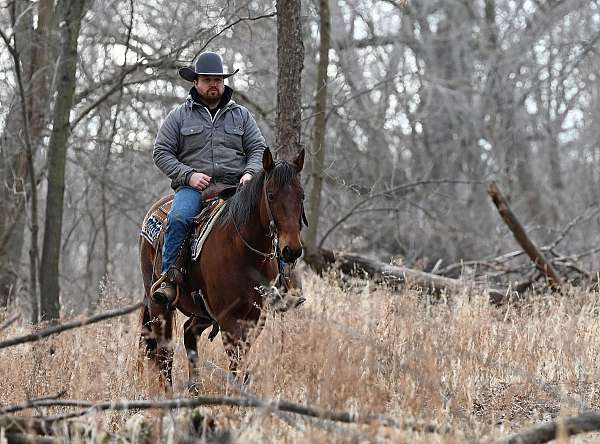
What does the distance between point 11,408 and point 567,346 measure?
4718 millimetres

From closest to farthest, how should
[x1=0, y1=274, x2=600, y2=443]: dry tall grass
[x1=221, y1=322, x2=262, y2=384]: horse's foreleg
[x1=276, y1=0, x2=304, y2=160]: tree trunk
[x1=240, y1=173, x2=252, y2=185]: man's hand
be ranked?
[x1=0, y1=274, x2=600, y2=443]: dry tall grass
[x1=221, y1=322, x2=262, y2=384]: horse's foreleg
[x1=240, y1=173, x2=252, y2=185]: man's hand
[x1=276, y1=0, x2=304, y2=160]: tree trunk

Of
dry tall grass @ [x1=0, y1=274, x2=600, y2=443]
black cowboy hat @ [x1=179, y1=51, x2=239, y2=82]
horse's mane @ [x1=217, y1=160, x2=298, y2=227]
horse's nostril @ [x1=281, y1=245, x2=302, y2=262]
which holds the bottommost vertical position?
dry tall grass @ [x1=0, y1=274, x2=600, y2=443]

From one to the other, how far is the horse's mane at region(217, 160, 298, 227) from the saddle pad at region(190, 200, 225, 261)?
0.11 m

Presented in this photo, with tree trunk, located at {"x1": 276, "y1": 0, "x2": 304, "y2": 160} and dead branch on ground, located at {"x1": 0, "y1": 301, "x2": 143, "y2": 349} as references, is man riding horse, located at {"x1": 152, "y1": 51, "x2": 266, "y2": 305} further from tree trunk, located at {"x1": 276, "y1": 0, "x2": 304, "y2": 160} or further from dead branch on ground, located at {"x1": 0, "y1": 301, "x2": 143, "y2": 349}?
dead branch on ground, located at {"x1": 0, "y1": 301, "x2": 143, "y2": 349}

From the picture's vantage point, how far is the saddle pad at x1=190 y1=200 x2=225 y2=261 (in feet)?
24.0

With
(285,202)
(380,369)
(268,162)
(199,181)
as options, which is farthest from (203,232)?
(380,369)

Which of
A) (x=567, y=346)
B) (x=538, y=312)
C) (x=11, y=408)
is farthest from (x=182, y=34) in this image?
(x=11, y=408)

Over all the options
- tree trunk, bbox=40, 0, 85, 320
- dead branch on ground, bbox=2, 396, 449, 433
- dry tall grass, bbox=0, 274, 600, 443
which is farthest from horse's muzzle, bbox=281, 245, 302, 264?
tree trunk, bbox=40, 0, 85, 320

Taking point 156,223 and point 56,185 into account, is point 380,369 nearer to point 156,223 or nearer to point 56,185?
point 156,223

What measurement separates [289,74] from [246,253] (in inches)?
107

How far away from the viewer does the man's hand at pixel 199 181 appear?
7.48m

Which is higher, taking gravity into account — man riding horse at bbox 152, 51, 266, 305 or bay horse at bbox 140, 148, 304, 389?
man riding horse at bbox 152, 51, 266, 305

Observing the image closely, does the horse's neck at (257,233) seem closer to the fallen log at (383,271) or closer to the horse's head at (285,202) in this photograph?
the horse's head at (285,202)

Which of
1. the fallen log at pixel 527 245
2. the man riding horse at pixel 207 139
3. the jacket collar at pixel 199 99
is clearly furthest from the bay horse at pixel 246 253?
the fallen log at pixel 527 245
